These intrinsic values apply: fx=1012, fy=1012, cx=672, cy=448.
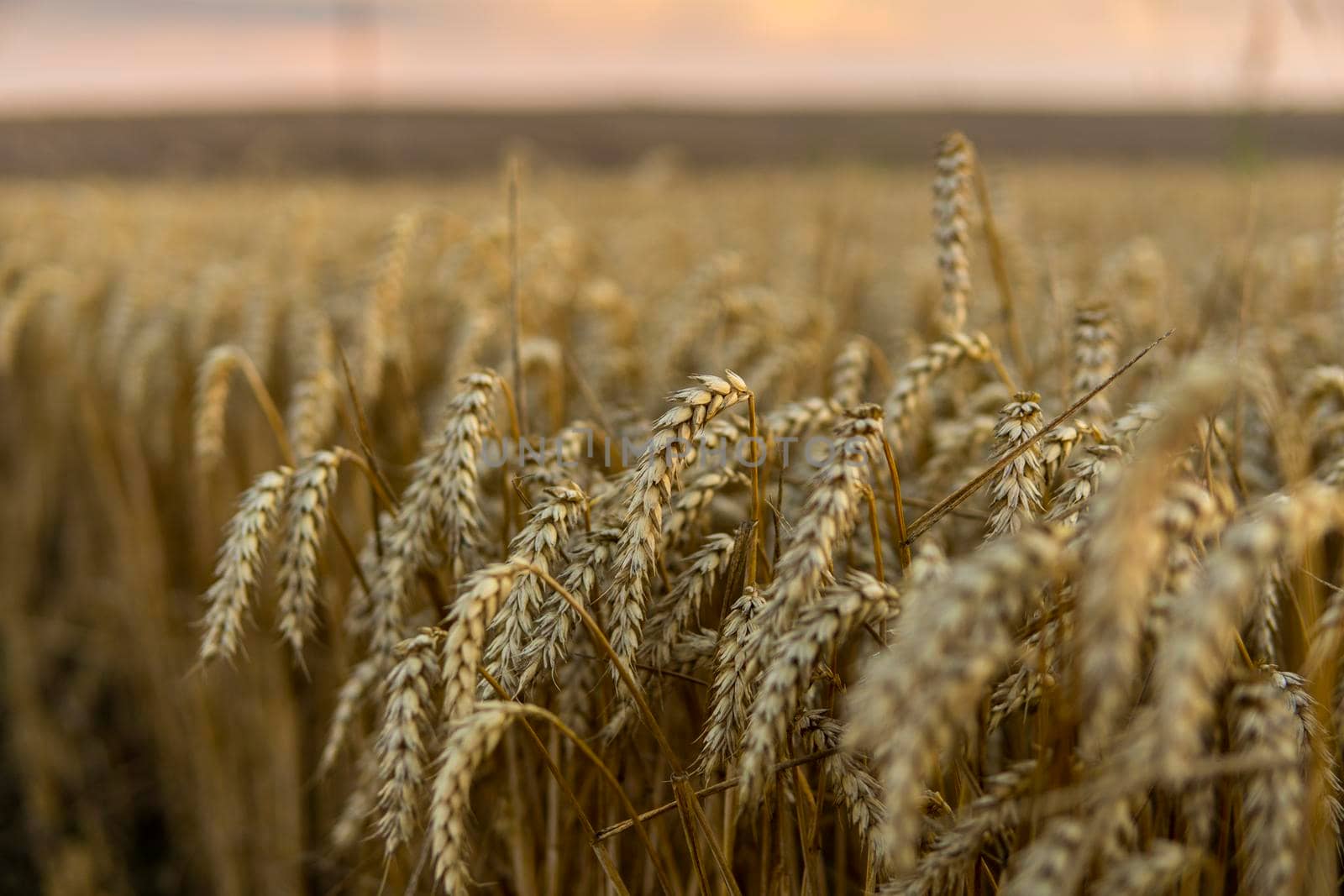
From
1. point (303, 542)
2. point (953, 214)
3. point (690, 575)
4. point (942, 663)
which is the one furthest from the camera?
point (953, 214)

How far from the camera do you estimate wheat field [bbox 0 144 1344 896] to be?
0.89 metres

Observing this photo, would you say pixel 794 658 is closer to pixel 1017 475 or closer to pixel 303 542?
pixel 1017 475

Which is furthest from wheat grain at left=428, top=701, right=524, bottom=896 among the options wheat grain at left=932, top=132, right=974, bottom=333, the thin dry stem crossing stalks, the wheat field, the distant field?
the distant field

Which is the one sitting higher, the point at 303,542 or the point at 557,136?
the point at 557,136

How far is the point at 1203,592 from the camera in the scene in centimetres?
71

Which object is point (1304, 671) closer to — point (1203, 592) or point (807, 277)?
point (1203, 592)

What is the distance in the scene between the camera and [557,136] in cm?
3822

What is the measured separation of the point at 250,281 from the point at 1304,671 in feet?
11.7

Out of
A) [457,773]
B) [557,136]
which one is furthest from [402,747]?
[557,136]

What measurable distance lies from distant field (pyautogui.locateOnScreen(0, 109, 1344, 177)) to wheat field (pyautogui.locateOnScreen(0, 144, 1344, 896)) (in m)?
17.2

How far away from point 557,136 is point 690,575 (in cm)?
3908

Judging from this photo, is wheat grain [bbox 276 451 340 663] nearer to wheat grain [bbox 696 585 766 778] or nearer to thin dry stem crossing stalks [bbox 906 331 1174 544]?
wheat grain [bbox 696 585 766 778]

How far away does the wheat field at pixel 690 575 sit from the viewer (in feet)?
2.93

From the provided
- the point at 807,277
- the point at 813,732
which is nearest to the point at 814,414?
the point at 813,732
